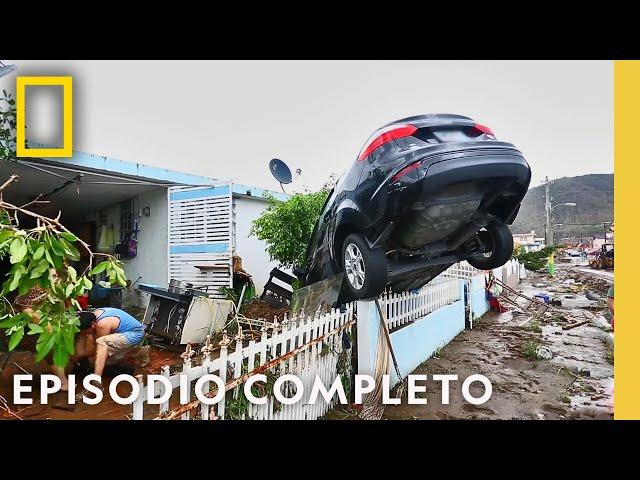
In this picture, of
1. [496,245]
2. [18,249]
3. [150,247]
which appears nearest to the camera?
[18,249]

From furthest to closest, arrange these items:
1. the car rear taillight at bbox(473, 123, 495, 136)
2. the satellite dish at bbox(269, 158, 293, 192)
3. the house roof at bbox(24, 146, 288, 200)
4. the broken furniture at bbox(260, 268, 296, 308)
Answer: the broken furniture at bbox(260, 268, 296, 308) → the house roof at bbox(24, 146, 288, 200) → the satellite dish at bbox(269, 158, 293, 192) → the car rear taillight at bbox(473, 123, 495, 136)

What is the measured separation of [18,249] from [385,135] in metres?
2.08

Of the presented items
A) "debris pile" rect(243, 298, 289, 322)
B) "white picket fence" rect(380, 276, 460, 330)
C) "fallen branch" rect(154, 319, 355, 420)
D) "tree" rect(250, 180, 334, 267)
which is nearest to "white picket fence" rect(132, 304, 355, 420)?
"fallen branch" rect(154, 319, 355, 420)

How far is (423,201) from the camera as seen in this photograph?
7.41 feet

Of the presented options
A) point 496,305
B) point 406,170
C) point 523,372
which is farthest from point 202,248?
point 496,305

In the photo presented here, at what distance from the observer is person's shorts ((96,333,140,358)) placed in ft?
9.99

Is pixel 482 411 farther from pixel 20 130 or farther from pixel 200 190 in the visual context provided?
pixel 200 190

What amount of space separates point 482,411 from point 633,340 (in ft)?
3.81

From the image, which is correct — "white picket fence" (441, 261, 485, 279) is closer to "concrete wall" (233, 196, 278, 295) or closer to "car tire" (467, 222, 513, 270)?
"car tire" (467, 222, 513, 270)

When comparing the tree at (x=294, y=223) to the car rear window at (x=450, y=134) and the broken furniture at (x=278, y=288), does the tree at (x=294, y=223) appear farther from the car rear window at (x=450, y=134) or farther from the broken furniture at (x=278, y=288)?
the car rear window at (x=450, y=134)

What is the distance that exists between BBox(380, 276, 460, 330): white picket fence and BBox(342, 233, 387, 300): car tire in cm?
56

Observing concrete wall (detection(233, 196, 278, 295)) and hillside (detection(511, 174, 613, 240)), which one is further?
concrete wall (detection(233, 196, 278, 295))

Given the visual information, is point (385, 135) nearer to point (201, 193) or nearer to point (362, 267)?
Result: point (362, 267)

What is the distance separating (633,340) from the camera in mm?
2541
